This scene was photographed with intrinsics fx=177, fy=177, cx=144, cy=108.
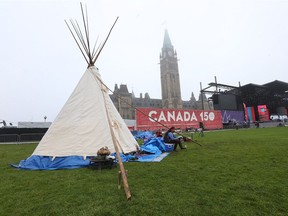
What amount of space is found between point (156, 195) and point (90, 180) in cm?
182

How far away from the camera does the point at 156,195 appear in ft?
10.2

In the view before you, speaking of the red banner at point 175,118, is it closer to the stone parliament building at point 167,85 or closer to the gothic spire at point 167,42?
the stone parliament building at point 167,85

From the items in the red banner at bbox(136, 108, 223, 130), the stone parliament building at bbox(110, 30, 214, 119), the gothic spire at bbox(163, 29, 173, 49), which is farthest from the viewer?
the gothic spire at bbox(163, 29, 173, 49)

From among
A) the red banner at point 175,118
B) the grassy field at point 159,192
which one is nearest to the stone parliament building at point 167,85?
the red banner at point 175,118

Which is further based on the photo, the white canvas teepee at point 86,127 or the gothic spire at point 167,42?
the gothic spire at point 167,42

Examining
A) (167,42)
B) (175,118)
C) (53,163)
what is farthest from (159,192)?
(167,42)

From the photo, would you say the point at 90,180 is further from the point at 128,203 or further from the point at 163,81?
the point at 163,81

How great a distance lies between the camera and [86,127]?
656cm

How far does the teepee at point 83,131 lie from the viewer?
19.5 ft

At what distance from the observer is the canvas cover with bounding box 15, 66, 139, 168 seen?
6199mm

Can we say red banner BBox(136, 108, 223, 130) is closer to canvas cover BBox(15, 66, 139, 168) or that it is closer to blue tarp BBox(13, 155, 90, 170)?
canvas cover BBox(15, 66, 139, 168)

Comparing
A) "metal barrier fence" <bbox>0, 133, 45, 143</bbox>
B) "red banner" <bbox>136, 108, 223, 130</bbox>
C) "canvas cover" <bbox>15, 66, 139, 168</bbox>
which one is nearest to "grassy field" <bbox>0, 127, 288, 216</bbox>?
"canvas cover" <bbox>15, 66, 139, 168</bbox>

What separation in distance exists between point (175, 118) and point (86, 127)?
22.7m

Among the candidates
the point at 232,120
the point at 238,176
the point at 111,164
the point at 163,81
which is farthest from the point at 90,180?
the point at 163,81
